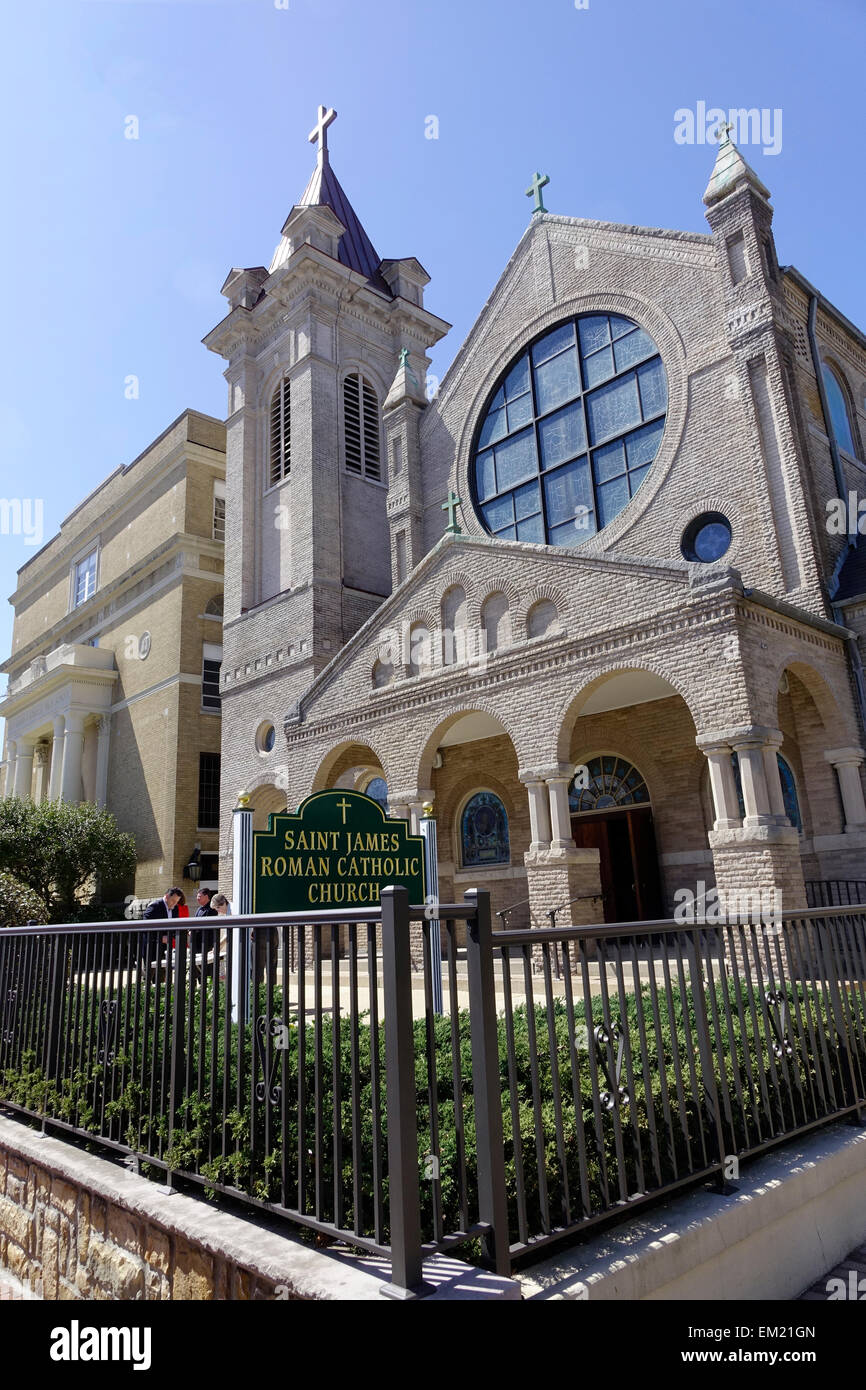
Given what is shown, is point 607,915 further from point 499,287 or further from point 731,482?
point 499,287

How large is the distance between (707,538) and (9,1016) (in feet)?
45.4

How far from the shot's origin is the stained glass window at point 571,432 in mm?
18062

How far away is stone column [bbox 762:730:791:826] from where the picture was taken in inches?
442

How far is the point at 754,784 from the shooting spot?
11.2m

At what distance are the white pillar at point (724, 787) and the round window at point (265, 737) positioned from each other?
13.8 m

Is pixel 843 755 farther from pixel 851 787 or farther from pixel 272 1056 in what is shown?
pixel 272 1056

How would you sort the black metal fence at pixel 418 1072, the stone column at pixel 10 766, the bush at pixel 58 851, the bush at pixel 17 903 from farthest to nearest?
the stone column at pixel 10 766, the bush at pixel 58 851, the bush at pixel 17 903, the black metal fence at pixel 418 1072

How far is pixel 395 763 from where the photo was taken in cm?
1565

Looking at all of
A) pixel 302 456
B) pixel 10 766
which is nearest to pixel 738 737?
pixel 302 456

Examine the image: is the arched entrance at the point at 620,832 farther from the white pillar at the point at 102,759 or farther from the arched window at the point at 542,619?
the white pillar at the point at 102,759

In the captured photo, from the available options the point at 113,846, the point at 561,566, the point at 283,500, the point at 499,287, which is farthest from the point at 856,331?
the point at 113,846

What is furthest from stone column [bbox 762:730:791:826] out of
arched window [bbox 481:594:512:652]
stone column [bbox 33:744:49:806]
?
stone column [bbox 33:744:49:806]

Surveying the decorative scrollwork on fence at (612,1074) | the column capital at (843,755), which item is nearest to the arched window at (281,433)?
the column capital at (843,755)

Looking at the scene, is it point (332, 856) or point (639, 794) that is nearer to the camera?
point (332, 856)
